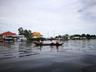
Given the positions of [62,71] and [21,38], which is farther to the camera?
[21,38]

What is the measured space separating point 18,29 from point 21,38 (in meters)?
8.10

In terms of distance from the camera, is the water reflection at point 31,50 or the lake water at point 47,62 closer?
the lake water at point 47,62

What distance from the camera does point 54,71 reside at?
1199 centimetres

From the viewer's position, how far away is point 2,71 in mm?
11883

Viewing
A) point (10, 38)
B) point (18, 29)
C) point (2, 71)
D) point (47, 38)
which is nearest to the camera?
point (2, 71)

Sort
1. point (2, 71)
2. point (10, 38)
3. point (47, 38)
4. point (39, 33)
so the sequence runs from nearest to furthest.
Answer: point (2, 71)
point (10, 38)
point (39, 33)
point (47, 38)

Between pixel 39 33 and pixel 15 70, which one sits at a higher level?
pixel 39 33

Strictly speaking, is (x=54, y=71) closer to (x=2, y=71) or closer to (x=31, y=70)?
(x=31, y=70)

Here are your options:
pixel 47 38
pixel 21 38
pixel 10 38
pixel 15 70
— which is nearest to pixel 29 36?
pixel 21 38

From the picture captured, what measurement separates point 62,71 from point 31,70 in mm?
2965

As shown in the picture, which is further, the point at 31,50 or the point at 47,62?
the point at 31,50

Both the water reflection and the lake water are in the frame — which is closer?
the lake water

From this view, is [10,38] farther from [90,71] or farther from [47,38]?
[90,71]

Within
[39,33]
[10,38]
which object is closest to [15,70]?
[10,38]
